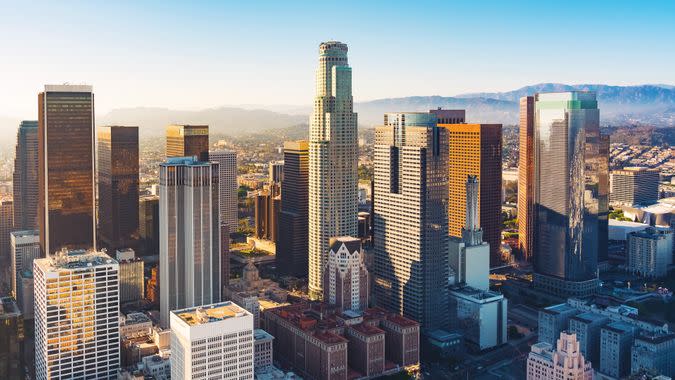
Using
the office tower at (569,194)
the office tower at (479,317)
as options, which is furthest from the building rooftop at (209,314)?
the office tower at (569,194)

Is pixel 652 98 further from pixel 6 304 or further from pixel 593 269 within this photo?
pixel 6 304

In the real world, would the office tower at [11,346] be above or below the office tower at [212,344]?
below

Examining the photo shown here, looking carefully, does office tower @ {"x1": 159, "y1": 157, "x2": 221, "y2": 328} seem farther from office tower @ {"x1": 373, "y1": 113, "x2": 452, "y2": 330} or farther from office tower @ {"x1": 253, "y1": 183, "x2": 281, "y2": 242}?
office tower @ {"x1": 253, "y1": 183, "x2": 281, "y2": 242}

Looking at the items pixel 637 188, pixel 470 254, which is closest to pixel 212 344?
pixel 470 254

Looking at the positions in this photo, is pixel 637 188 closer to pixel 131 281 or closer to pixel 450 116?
pixel 450 116

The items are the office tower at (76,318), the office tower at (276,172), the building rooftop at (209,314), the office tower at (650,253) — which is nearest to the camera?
the building rooftop at (209,314)

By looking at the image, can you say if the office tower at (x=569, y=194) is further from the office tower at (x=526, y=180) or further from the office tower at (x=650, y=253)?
the office tower at (x=526, y=180)

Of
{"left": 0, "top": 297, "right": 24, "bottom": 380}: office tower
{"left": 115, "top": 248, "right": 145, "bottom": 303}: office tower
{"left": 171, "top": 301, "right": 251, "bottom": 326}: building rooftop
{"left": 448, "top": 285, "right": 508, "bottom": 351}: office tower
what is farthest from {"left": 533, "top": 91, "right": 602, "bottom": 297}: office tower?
{"left": 0, "top": 297, "right": 24, "bottom": 380}: office tower

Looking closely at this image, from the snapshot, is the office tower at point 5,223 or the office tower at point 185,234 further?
the office tower at point 5,223
